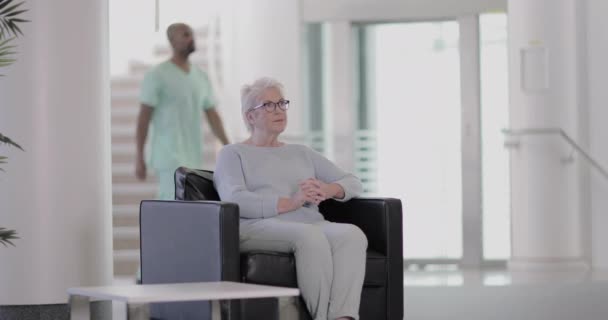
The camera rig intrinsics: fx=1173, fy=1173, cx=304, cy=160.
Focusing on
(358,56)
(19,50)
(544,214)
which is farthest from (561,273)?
(19,50)

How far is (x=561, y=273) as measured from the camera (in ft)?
22.6

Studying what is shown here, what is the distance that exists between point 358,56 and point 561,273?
222cm

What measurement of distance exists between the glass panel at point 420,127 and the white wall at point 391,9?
16cm

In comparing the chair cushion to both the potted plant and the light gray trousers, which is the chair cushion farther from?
the potted plant

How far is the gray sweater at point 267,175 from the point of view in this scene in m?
4.83

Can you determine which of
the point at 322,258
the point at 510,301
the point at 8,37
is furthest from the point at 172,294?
the point at 510,301

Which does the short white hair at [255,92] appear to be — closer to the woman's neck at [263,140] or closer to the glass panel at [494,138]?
the woman's neck at [263,140]

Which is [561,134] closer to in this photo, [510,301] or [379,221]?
[510,301]

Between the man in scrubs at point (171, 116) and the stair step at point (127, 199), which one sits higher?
the man in scrubs at point (171, 116)

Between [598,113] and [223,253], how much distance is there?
3874 mm

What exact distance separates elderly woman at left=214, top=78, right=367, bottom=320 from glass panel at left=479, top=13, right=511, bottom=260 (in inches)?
117

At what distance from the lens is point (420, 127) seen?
8148 mm

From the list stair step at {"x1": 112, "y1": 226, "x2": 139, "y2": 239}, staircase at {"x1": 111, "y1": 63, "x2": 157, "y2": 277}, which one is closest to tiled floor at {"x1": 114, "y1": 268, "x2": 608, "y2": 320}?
staircase at {"x1": 111, "y1": 63, "x2": 157, "y2": 277}

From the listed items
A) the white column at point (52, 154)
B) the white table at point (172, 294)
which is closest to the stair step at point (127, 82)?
the white column at point (52, 154)
